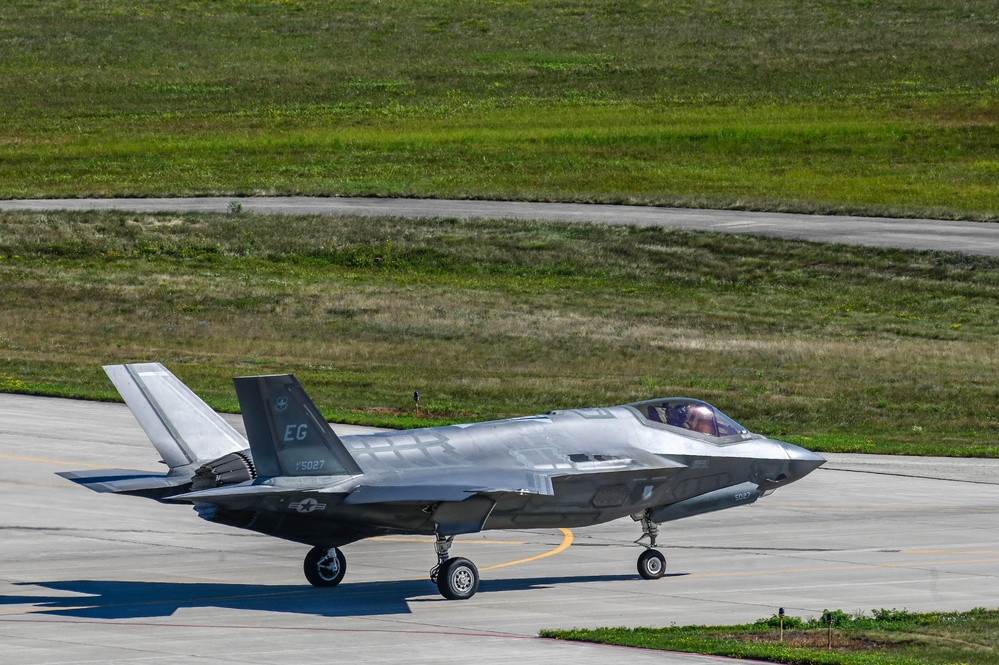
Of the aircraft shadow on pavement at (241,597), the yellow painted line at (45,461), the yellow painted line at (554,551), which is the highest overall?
the yellow painted line at (45,461)

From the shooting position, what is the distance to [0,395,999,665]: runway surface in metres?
18.6

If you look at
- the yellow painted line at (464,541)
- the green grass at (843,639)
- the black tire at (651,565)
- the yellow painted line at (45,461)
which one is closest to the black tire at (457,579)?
the green grass at (843,639)

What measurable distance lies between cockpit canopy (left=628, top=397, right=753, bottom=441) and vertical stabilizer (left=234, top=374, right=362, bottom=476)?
226 inches

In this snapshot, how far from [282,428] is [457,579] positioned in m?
3.39

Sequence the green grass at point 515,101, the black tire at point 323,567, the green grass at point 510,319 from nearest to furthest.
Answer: the black tire at point 323,567 → the green grass at point 510,319 → the green grass at point 515,101

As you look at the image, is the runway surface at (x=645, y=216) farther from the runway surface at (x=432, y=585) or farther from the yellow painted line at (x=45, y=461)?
the yellow painted line at (x=45, y=461)

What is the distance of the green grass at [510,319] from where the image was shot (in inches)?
1582

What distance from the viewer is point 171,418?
2255cm

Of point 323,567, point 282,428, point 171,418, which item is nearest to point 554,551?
point 323,567

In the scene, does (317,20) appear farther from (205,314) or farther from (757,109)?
(205,314)

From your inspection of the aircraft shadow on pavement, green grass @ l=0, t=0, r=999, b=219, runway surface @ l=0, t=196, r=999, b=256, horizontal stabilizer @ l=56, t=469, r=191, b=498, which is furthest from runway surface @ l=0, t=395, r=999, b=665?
green grass @ l=0, t=0, r=999, b=219

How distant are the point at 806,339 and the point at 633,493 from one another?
86.8 ft

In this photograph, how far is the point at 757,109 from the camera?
9375cm

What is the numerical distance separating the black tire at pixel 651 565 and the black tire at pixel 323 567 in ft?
15.6
